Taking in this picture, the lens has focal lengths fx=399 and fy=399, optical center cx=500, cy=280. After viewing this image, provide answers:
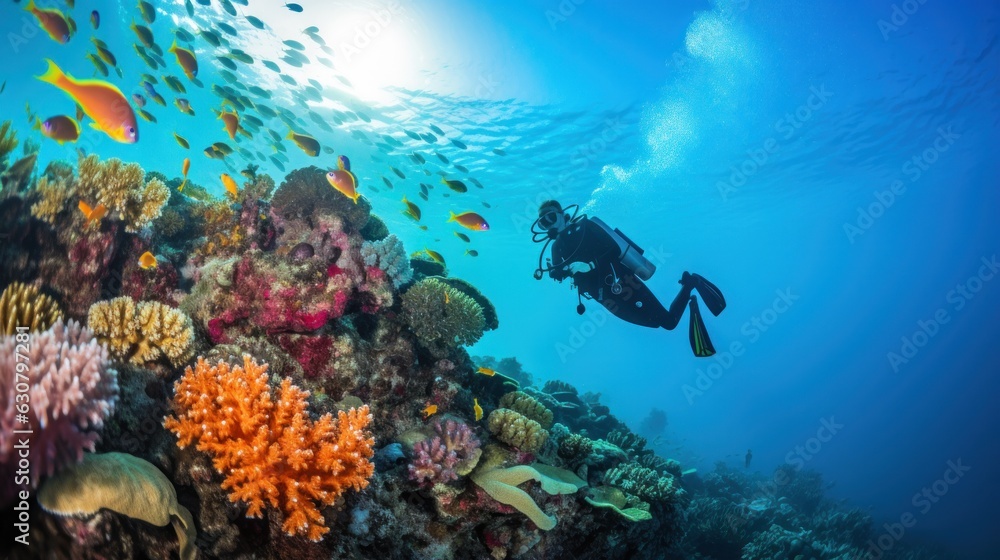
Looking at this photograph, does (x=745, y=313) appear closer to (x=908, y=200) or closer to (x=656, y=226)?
(x=908, y=200)

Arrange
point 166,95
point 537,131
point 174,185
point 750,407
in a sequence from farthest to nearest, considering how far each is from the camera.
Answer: point 750,407 → point 166,95 → point 537,131 → point 174,185

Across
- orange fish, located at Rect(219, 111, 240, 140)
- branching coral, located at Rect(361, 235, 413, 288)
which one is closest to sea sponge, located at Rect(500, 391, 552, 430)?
branching coral, located at Rect(361, 235, 413, 288)

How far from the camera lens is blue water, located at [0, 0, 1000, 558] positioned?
70.3ft

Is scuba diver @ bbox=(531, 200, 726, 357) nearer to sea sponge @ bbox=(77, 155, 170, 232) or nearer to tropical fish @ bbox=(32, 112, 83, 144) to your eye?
sea sponge @ bbox=(77, 155, 170, 232)

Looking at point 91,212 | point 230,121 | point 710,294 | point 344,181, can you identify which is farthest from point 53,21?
point 710,294

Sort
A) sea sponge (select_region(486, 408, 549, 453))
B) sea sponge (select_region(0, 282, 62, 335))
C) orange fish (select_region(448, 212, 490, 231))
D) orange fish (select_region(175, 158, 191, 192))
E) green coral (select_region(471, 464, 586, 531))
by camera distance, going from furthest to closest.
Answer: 1. orange fish (select_region(448, 212, 490, 231))
2. orange fish (select_region(175, 158, 191, 192))
3. sea sponge (select_region(486, 408, 549, 453))
4. green coral (select_region(471, 464, 586, 531))
5. sea sponge (select_region(0, 282, 62, 335))

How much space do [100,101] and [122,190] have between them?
1899mm

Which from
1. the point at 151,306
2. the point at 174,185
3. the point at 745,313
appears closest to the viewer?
the point at 151,306

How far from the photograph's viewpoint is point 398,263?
17.9 feet

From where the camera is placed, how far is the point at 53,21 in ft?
17.2

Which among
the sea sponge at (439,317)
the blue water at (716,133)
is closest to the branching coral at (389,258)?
the sea sponge at (439,317)

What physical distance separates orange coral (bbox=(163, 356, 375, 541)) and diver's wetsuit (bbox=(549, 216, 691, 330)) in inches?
245

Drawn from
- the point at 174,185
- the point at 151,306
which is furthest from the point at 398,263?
the point at 174,185

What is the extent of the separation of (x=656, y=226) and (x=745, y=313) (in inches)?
4153
